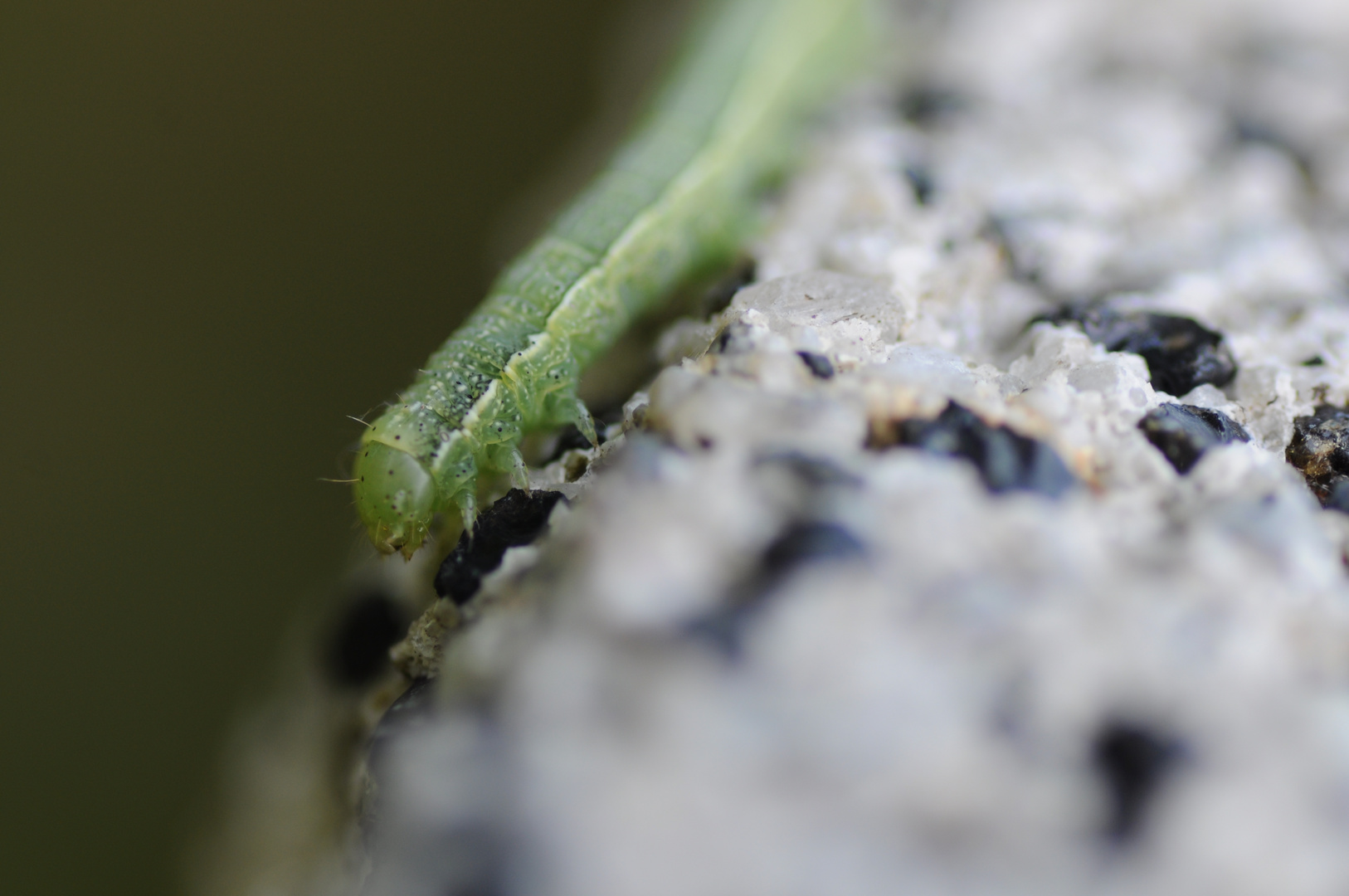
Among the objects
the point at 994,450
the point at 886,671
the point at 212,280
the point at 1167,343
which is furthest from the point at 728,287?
the point at 212,280

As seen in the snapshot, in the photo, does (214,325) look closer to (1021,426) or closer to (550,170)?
(550,170)

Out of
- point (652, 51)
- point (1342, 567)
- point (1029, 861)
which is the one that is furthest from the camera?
point (652, 51)


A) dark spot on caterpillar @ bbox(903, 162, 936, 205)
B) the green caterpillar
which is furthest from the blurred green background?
dark spot on caterpillar @ bbox(903, 162, 936, 205)

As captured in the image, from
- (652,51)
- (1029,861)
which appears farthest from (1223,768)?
(652,51)

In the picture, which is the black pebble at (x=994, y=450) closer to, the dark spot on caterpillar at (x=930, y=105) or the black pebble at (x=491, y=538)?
the black pebble at (x=491, y=538)

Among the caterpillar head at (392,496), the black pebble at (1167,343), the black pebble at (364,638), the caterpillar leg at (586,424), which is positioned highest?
the black pebble at (1167,343)

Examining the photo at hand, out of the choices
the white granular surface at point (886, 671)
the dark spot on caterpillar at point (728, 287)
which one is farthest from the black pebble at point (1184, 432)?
the dark spot on caterpillar at point (728, 287)

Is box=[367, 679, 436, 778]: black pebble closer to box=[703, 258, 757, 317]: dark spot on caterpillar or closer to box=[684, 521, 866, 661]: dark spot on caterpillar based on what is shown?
box=[684, 521, 866, 661]: dark spot on caterpillar
